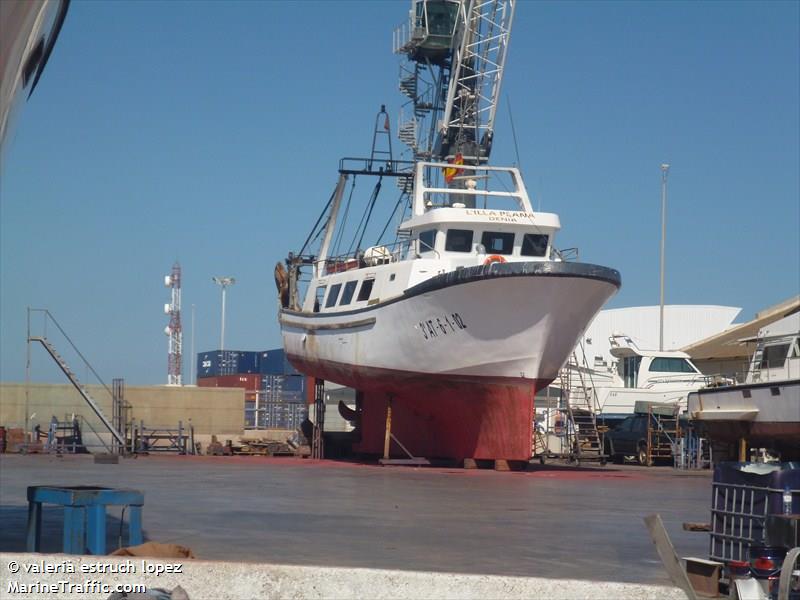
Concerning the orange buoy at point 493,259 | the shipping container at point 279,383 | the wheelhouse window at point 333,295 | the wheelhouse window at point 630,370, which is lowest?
the shipping container at point 279,383

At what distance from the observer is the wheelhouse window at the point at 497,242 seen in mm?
23828

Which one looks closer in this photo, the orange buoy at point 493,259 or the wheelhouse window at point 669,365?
the orange buoy at point 493,259

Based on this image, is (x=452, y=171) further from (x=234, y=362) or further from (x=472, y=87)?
(x=234, y=362)

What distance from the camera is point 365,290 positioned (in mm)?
25188

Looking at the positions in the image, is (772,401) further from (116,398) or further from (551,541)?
(116,398)

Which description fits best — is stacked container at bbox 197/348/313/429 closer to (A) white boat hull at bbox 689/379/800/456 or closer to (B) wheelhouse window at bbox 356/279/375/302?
(B) wheelhouse window at bbox 356/279/375/302

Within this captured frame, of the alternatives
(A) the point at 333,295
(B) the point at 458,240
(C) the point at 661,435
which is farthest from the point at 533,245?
(C) the point at 661,435

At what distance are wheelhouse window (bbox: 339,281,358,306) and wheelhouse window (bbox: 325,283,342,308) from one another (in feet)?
1.44

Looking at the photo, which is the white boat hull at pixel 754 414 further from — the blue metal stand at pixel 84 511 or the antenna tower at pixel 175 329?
the antenna tower at pixel 175 329

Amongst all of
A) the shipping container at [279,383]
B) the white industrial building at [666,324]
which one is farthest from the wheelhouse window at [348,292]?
the shipping container at [279,383]

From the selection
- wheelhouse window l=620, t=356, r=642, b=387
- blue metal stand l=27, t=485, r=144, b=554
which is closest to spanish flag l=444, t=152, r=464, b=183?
wheelhouse window l=620, t=356, r=642, b=387

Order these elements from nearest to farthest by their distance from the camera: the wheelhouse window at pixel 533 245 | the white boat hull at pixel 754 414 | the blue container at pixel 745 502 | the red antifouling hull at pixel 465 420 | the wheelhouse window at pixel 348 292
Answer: the blue container at pixel 745 502 < the white boat hull at pixel 754 414 < the red antifouling hull at pixel 465 420 < the wheelhouse window at pixel 533 245 < the wheelhouse window at pixel 348 292

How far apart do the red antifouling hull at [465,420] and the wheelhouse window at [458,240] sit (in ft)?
10.3

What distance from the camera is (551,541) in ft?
32.8
